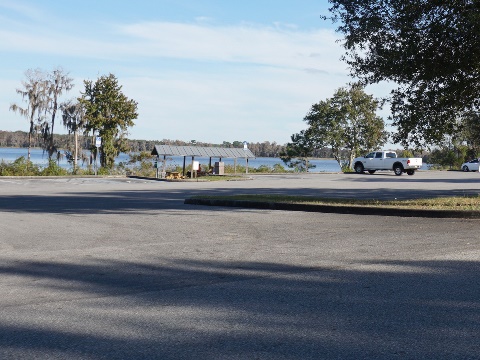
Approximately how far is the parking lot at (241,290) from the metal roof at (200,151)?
2819 cm

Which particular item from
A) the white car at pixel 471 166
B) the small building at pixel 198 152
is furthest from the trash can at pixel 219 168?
the white car at pixel 471 166

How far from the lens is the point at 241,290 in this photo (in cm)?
727

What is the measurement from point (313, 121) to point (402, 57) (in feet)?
134

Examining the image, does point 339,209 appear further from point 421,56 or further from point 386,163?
point 386,163

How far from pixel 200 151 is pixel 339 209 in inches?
1165

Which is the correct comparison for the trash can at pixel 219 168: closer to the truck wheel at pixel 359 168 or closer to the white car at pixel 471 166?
the truck wheel at pixel 359 168

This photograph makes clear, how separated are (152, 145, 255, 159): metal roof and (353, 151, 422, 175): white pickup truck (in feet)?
30.2

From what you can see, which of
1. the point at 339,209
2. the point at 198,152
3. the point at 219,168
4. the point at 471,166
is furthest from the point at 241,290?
the point at 471,166

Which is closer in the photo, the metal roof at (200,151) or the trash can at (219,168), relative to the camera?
the metal roof at (200,151)

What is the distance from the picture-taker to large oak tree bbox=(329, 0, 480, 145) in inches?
622

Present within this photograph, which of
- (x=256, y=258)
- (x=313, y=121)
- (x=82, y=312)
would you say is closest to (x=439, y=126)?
(x=256, y=258)

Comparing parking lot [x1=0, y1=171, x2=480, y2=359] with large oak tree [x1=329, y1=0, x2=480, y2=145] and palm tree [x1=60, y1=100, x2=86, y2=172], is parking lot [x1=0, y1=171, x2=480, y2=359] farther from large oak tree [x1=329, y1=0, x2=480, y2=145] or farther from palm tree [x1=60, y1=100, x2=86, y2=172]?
palm tree [x1=60, y1=100, x2=86, y2=172]

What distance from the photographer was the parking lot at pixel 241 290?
5.23 m

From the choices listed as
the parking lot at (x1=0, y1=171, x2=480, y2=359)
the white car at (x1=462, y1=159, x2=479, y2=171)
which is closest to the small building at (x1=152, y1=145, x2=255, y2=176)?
the white car at (x1=462, y1=159, x2=479, y2=171)
